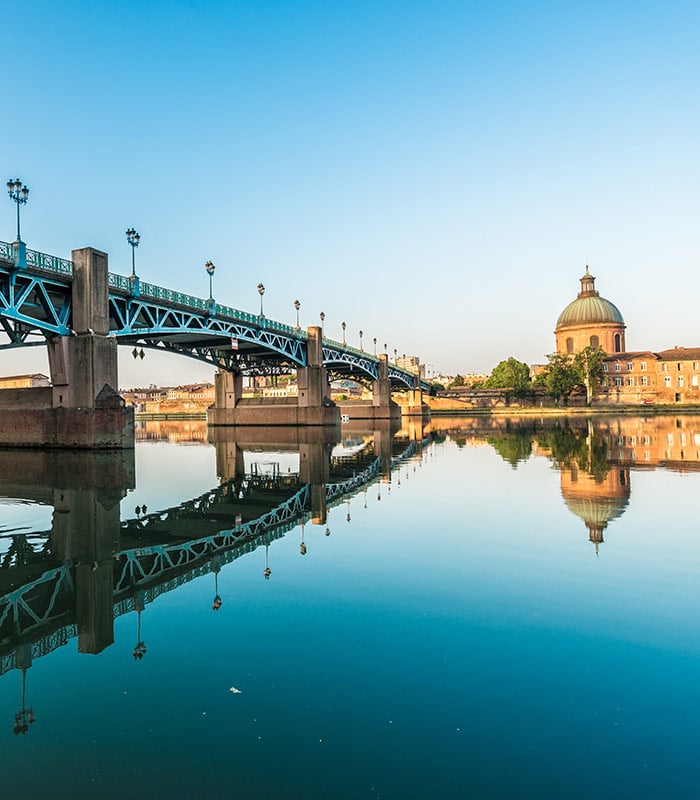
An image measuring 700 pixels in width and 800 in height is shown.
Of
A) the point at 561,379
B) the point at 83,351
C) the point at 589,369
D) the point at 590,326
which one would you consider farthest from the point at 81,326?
the point at 590,326

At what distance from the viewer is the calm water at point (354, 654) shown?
15.3 ft

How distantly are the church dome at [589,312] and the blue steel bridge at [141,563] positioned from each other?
151m

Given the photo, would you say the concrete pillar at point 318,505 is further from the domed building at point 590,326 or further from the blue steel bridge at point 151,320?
the domed building at point 590,326

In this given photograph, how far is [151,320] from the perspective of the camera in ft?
157

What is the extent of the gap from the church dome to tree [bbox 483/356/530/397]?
18.9m

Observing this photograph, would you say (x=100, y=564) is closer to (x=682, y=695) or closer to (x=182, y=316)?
(x=682, y=695)

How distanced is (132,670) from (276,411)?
7143cm

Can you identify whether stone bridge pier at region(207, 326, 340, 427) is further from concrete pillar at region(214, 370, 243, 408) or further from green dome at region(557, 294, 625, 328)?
green dome at region(557, 294, 625, 328)

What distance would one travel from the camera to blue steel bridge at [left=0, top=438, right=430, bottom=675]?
7.96m

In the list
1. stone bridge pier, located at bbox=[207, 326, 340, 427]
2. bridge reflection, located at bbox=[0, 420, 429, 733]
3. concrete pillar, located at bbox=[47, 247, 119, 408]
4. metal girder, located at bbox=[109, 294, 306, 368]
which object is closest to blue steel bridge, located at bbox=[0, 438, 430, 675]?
bridge reflection, located at bbox=[0, 420, 429, 733]

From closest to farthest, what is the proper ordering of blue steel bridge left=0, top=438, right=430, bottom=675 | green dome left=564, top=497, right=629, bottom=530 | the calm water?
1. the calm water
2. blue steel bridge left=0, top=438, right=430, bottom=675
3. green dome left=564, top=497, right=629, bottom=530

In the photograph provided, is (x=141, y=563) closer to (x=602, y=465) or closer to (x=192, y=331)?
(x=602, y=465)

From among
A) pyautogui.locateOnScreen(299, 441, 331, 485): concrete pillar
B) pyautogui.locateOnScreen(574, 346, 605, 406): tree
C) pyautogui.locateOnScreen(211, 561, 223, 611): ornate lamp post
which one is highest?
pyautogui.locateOnScreen(574, 346, 605, 406): tree

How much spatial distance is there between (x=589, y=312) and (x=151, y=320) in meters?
137
